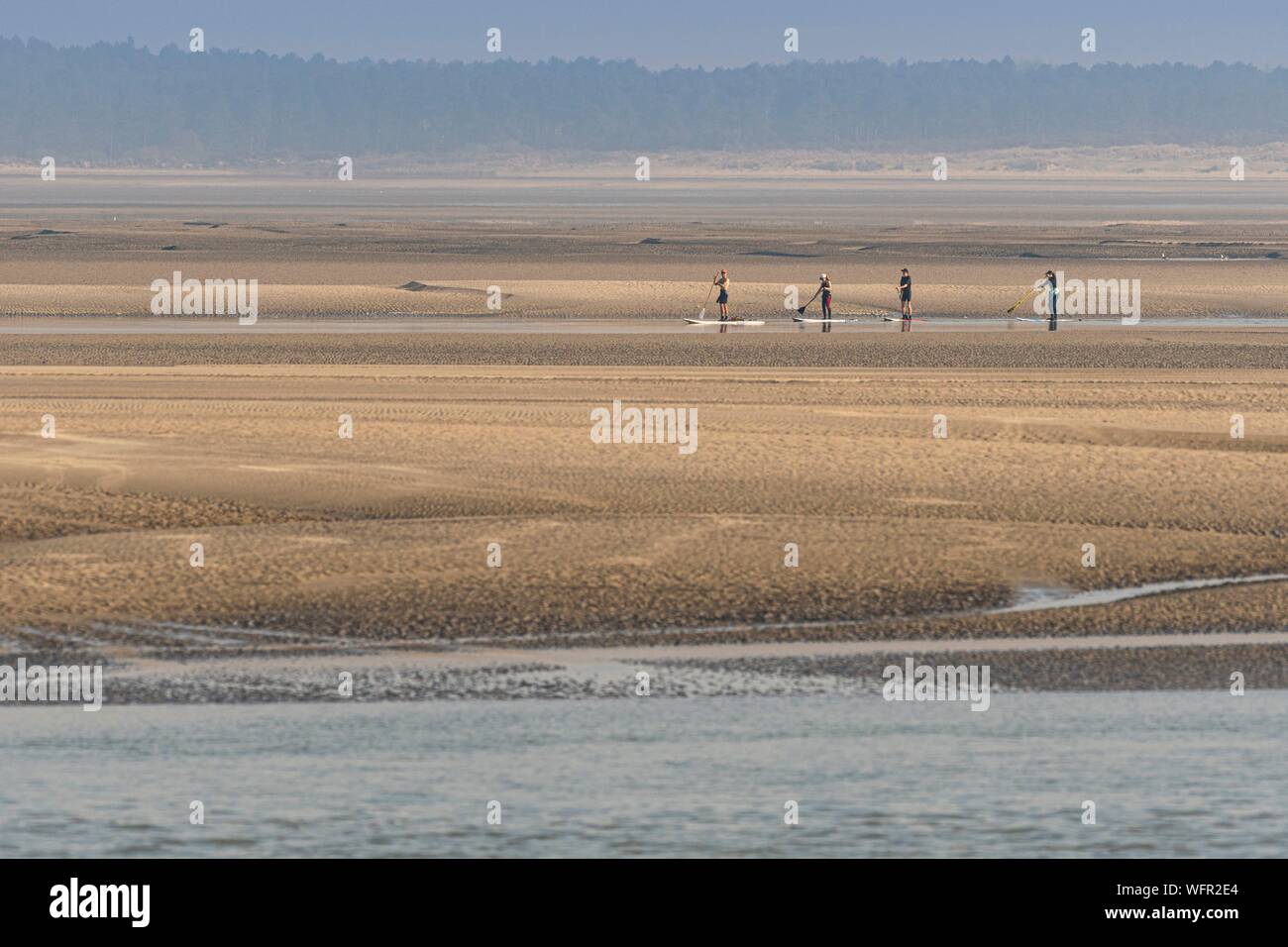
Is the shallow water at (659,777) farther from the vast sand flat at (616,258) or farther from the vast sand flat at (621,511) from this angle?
the vast sand flat at (616,258)

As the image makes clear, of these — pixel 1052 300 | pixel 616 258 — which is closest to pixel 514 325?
pixel 1052 300

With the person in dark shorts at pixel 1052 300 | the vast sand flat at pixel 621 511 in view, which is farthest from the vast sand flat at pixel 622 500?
the person in dark shorts at pixel 1052 300

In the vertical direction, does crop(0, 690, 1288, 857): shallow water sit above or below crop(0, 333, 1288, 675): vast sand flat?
below

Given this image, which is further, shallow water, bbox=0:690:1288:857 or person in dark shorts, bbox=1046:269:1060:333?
person in dark shorts, bbox=1046:269:1060:333

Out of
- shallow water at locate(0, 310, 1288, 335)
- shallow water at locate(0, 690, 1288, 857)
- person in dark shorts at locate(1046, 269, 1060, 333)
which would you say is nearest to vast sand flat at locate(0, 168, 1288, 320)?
shallow water at locate(0, 310, 1288, 335)

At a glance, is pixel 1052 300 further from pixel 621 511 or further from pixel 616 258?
pixel 616 258

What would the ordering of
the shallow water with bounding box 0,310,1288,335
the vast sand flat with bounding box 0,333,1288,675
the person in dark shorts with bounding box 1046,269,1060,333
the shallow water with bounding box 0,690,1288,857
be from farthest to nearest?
the shallow water with bounding box 0,310,1288,335, the person in dark shorts with bounding box 1046,269,1060,333, the vast sand flat with bounding box 0,333,1288,675, the shallow water with bounding box 0,690,1288,857

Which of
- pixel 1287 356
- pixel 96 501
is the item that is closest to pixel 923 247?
pixel 1287 356

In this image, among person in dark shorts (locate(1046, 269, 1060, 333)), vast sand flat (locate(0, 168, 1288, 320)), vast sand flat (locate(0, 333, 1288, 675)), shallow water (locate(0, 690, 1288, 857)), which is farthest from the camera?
vast sand flat (locate(0, 168, 1288, 320))

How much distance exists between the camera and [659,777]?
12.6m

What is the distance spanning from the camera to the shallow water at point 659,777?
37.1 feet

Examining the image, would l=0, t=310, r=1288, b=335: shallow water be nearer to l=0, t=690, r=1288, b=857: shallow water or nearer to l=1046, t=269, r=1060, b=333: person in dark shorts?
l=1046, t=269, r=1060, b=333: person in dark shorts

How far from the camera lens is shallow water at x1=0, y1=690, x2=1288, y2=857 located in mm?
11320

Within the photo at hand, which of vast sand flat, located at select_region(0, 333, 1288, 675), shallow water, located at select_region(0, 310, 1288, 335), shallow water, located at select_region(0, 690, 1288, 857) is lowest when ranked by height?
shallow water, located at select_region(0, 690, 1288, 857)
